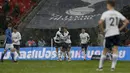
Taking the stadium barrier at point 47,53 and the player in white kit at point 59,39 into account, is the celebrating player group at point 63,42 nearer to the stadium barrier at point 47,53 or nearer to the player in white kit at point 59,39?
the player in white kit at point 59,39

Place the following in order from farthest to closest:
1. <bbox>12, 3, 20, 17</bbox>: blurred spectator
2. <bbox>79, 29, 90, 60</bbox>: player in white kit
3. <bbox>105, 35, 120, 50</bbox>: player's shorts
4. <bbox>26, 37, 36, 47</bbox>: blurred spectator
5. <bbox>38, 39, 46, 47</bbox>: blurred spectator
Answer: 1. <bbox>12, 3, 20, 17</bbox>: blurred spectator
2. <bbox>38, 39, 46, 47</bbox>: blurred spectator
3. <bbox>26, 37, 36, 47</bbox>: blurred spectator
4. <bbox>79, 29, 90, 60</bbox>: player in white kit
5. <bbox>105, 35, 120, 50</bbox>: player's shorts

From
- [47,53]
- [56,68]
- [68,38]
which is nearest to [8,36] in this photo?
[68,38]

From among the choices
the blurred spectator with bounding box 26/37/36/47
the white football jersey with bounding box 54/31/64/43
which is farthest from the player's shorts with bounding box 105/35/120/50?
the blurred spectator with bounding box 26/37/36/47

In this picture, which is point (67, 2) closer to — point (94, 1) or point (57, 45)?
point (94, 1)

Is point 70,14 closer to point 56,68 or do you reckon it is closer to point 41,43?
point 41,43

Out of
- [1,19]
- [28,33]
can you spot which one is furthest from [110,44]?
[1,19]

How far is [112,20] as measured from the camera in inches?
640

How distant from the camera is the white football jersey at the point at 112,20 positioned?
637 inches

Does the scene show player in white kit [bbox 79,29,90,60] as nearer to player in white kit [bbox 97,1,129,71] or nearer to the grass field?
the grass field

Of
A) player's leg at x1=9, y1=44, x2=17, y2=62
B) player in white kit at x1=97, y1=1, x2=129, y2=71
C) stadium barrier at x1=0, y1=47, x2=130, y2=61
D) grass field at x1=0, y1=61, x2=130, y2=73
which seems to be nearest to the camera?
player in white kit at x1=97, y1=1, x2=129, y2=71

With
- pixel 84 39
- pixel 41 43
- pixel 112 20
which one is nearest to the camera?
pixel 112 20

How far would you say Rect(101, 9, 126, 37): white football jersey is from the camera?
16188 mm

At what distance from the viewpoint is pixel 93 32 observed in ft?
130

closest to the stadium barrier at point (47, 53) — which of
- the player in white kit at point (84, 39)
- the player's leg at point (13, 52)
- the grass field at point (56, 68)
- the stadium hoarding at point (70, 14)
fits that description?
the stadium hoarding at point (70, 14)
